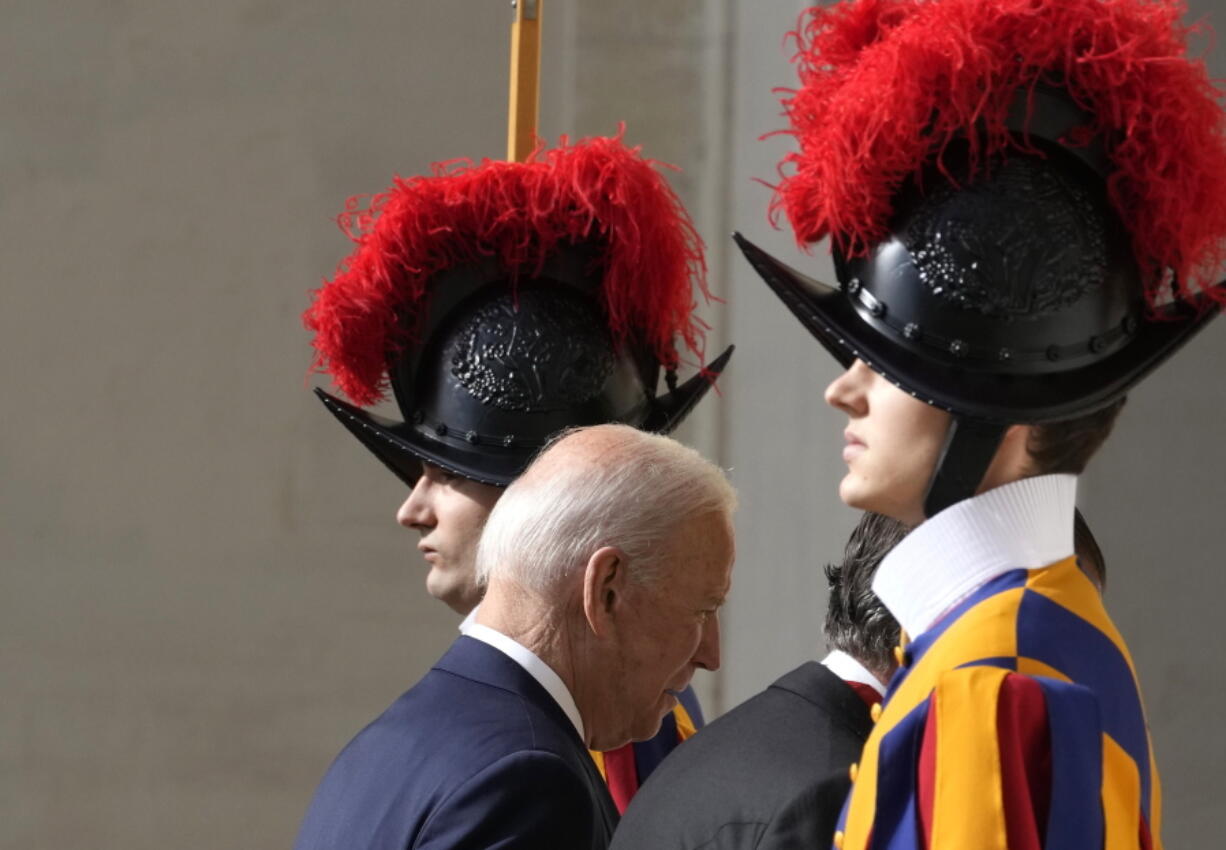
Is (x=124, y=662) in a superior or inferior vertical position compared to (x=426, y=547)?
inferior

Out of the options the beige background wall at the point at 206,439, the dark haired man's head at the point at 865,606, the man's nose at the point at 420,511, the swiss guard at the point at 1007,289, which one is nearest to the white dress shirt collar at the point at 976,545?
the swiss guard at the point at 1007,289

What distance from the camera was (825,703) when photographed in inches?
78.0

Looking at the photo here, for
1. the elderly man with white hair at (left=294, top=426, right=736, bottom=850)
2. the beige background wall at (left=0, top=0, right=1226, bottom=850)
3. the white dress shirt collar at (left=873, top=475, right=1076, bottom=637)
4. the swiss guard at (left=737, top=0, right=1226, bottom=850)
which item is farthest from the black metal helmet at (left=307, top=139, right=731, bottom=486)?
the beige background wall at (left=0, top=0, right=1226, bottom=850)

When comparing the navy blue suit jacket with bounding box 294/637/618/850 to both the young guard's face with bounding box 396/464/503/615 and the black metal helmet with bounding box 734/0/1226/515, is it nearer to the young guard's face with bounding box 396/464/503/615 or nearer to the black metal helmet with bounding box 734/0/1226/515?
the young guard's face with bounding box 396/464/503/615

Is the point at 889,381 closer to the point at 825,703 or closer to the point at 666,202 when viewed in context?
the point at 825,703

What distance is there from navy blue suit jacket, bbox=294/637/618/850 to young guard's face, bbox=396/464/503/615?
41 centimetres

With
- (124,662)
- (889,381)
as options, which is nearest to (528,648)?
(889,381)

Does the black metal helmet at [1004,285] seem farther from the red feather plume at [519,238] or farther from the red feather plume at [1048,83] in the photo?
the red feather plume at [519,238]

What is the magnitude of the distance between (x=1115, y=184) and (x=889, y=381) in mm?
298

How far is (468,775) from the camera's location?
6.37 feet

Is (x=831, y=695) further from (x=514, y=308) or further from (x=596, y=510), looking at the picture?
(x=514, y=308)

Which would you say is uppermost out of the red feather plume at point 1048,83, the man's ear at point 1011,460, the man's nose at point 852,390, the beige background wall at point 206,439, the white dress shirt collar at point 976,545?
the red feather plume at point 1048,83

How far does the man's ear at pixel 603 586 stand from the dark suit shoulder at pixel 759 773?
22 cm

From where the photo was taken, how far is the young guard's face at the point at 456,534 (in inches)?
102
